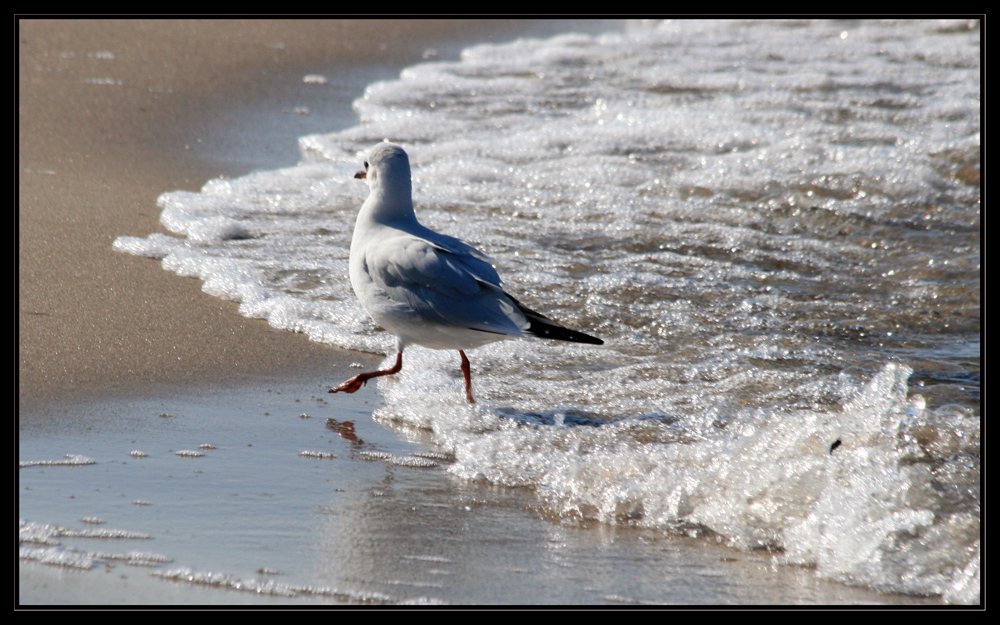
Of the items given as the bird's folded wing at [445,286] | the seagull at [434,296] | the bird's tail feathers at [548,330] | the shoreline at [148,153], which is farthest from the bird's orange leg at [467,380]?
the shoreline at [148,153]

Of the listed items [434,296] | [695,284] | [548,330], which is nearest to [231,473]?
[434,296]

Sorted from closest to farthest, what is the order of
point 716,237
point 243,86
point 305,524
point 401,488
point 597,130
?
point 305,524
point 401,488
point 716,237
point 597,130
point 243,86

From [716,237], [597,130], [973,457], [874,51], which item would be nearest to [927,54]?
[874,51]

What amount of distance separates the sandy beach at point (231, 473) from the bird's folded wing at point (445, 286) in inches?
19.2

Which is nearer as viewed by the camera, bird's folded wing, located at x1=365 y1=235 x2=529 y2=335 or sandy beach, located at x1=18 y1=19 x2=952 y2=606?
sandy beach, located at x1=18 y1=19 x2=952 y2=606

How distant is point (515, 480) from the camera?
322 cm

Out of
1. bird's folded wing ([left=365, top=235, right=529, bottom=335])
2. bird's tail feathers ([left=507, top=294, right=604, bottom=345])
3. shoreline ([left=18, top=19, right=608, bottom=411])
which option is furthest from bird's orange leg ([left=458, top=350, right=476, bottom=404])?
shoreline ([left=18, top=19, right=608, bottom=411])

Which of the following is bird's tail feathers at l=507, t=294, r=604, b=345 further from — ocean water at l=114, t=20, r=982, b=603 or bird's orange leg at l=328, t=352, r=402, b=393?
bird's orange leg at l=328, t=352, r=402, b=393

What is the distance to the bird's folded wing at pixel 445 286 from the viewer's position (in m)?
3.61

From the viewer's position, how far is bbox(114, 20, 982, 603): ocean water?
117 inches

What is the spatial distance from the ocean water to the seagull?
273mm
